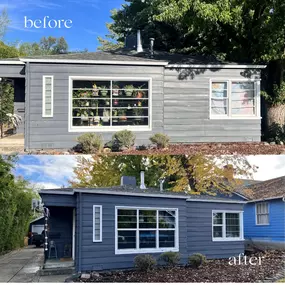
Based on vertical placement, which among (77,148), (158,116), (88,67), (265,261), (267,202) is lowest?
(265,261)

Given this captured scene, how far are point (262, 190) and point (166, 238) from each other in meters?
1.06

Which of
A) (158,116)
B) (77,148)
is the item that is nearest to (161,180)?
(77,148)

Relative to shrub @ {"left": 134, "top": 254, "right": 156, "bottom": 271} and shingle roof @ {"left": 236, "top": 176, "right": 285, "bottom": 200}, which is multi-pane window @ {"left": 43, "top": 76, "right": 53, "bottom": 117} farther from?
shingle roof @ {"left": 236, "top": 176, "right": 285, "bottom": 200}

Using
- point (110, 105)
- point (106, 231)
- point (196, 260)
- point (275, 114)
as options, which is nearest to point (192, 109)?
point (110, 105)

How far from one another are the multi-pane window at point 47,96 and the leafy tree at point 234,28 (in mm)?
2525

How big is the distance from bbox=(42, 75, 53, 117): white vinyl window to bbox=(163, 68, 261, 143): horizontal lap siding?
2538mm

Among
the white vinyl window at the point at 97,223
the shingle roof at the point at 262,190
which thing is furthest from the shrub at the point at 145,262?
the shingle roof at the point at 262,190

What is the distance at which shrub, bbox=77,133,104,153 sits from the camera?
867cm

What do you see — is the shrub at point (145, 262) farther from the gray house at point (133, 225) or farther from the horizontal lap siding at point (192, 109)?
the horizontal lap siding at point (192, 109)

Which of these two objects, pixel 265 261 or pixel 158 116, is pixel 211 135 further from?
pixel 265 261

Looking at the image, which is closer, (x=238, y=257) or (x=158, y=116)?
(x=238, y=257)

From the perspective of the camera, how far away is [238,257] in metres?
4.25

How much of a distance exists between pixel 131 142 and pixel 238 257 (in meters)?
5.17

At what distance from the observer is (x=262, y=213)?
13.8 ft
